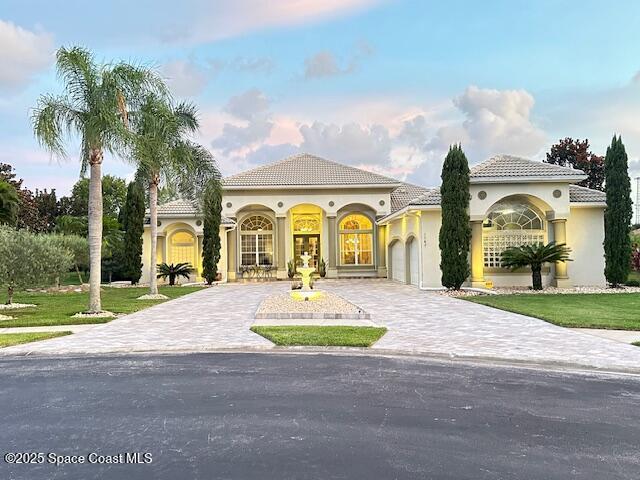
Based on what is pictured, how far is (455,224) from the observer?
2053cm

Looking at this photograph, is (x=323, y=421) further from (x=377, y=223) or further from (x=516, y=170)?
(x=377, y=223)

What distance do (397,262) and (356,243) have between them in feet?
14.9

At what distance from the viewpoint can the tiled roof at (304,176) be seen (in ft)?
101

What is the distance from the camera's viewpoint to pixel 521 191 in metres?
22.2

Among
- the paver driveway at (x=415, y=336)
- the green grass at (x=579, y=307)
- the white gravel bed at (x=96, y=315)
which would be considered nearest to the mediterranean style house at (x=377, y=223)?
the green grass at (x=579, y=307)

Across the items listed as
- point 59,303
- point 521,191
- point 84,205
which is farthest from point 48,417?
point 84,205

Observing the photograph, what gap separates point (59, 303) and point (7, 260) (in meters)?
3.58

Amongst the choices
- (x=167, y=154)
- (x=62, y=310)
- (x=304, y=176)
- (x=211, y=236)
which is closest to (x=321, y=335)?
(x=62, y=310)

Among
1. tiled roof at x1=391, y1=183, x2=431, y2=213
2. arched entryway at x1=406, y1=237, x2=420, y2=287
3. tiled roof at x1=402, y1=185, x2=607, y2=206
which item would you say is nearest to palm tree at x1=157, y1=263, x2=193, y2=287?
arched entryway at x1=406, y1=237, x2=420, y2=287

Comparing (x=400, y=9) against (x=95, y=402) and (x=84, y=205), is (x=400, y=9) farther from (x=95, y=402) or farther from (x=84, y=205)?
(x=84, y=205)

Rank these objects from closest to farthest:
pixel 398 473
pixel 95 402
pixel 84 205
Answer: pixel 398 473
pixel 95 402
pixel 84 205

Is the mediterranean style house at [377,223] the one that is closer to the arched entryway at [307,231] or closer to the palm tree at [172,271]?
the arched entryway at [307,231]

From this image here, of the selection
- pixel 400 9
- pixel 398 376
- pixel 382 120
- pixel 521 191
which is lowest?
pixel 398 376

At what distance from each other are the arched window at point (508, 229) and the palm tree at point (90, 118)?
1627 cm
